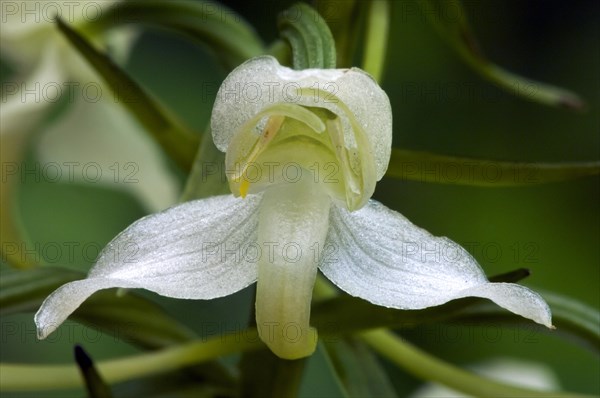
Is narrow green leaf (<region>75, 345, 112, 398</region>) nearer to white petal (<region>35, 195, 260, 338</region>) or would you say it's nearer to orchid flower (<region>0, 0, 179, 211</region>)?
white petal (<region>35, 195, 260, 338</region>)

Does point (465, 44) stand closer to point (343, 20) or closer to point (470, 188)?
point (343, 20)

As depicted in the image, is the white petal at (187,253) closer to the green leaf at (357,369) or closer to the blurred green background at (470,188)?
the green leaf at (357,369)

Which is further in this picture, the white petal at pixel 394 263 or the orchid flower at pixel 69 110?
the orchid flower at pixel 69 110

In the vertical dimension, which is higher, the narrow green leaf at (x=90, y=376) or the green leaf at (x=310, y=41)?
the green leaf at (x=310, y=41)

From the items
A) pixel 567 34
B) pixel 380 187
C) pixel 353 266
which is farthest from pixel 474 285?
pixel 567 34

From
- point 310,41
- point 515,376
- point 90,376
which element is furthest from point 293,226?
point 515,376

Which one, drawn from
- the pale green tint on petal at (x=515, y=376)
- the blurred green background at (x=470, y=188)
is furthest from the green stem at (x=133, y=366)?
the blurred green background at (x=470, y=188)

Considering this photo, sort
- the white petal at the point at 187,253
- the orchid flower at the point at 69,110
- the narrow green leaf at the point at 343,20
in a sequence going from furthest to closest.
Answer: the orchid flower at the point at 69,110
the narrow green leaf at the point at 343,20
the white petal at the point at 187,253
